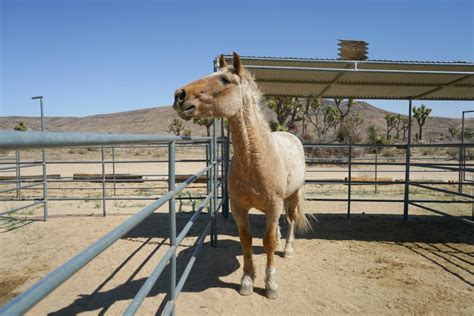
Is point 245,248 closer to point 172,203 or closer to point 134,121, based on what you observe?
point 172,203

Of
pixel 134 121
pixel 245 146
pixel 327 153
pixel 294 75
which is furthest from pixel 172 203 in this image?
pixel 134 121

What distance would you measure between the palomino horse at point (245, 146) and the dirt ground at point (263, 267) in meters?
0.48

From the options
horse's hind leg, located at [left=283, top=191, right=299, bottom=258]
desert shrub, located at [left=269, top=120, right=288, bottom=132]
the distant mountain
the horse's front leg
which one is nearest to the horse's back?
horse's hind leg, located at [left=283, top=191, right=299, bottom=258]

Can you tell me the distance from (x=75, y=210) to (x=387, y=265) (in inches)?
268

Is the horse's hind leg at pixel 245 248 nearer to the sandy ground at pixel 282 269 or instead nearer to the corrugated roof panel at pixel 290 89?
the sandy ground at pixel 282 269

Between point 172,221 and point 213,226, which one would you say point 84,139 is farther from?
point 213,226

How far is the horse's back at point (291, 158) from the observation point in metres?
3.88

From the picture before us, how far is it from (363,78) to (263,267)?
3.80 meters

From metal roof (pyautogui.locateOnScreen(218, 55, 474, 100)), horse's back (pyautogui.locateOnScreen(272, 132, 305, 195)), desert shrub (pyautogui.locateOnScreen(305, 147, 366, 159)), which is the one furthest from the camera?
desert shrub (pyautogui.locateOnScreen(305, 147, 366, 159))

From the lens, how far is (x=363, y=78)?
5629mm

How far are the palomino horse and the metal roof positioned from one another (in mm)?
1549

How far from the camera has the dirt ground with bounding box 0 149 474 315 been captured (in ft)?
10.5

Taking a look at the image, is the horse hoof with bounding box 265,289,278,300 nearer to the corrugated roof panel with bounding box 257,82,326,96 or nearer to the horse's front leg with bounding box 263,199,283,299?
the horse's front leg with bounding box 263,199,283,299

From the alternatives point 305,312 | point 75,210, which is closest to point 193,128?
point 75,210
